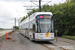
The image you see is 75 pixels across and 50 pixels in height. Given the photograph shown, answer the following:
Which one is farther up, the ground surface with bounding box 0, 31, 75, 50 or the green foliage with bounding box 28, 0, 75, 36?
the green foliage with bounding box 28, 0, 75, 36

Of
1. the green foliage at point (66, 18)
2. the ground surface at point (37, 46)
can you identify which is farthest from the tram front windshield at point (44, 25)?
the green foliage at point (66, 18)

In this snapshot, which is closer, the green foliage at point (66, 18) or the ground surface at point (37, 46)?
the ground surface at point (37, 46)

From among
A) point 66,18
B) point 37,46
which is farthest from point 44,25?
point 66,18

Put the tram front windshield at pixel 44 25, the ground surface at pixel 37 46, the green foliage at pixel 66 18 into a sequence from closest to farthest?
the ground surface at pixel 37 46 < the tram front windshield at pixel 44 25 < the green foliage at pixel 66 18

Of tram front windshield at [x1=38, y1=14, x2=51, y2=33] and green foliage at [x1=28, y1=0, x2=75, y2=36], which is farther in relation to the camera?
green foliage at [x1=28, y1=0, x2=75, y2=36]

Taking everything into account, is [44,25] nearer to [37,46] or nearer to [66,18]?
[37,46]

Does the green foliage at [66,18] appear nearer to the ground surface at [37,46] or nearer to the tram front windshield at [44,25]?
the ground surface at [37,46]

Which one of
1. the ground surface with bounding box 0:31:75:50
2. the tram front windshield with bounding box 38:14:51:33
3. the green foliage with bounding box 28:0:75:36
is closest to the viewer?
the ground surface with bounding box 0:31:75:50

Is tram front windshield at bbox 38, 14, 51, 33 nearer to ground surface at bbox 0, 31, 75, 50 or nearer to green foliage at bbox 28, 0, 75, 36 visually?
ground surface at bbox 0, 31, 75, 50

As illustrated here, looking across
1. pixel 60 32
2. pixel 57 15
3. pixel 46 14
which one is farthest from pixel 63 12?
pixel 46 14

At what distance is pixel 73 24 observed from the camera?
34938 millimetres

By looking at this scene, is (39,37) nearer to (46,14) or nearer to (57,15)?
(46,14)

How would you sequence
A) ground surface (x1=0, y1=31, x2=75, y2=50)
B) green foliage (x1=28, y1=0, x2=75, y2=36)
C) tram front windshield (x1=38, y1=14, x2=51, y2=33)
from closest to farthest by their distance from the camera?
ground surface (x1=0, y1=31, x2=75, y2=50)
tram front windshield (x1=38, y1=14, x2=51, y2=33)
green foliage (x1=28, y1=0, x2=75, y2=36)

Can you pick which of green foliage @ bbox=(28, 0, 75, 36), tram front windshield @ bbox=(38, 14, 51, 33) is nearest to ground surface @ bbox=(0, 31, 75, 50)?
tram front windshield @ bbox=(38, 14, 51, 33)
